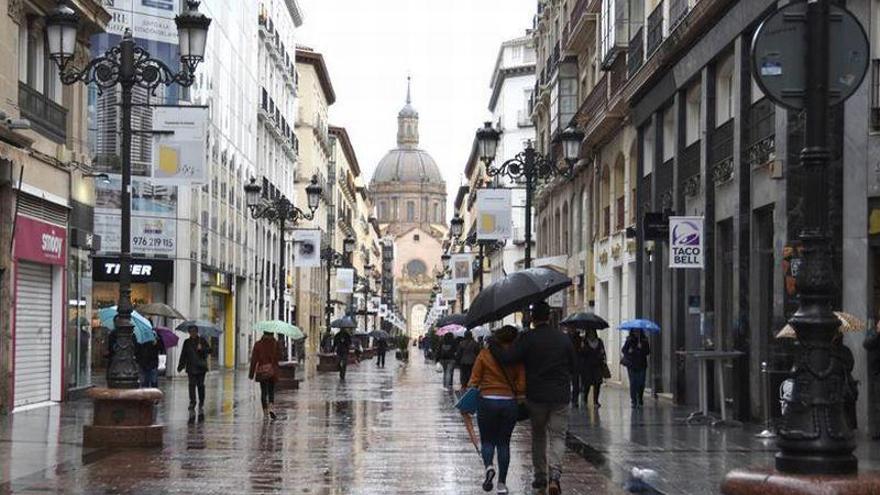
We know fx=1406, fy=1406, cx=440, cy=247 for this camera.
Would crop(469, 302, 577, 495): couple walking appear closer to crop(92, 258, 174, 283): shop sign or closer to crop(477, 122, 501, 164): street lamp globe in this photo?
crop(477, 122, 501, 164): street lamp globe

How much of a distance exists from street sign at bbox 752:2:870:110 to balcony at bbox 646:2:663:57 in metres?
22.1

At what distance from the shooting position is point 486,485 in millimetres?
12789

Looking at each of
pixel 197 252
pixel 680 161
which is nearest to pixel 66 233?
pixel 680 161

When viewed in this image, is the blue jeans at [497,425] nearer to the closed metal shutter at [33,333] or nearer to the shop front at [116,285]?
the closed metal shutter at [33,333]

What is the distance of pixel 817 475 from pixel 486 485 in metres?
5.09

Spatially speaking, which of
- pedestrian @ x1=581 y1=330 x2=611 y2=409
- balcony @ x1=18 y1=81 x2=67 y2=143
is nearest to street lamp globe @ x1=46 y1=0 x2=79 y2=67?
balcony @ x1=18 y1=81 x2=67 y2=143

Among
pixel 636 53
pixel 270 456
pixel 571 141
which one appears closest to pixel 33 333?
pixel 270 456

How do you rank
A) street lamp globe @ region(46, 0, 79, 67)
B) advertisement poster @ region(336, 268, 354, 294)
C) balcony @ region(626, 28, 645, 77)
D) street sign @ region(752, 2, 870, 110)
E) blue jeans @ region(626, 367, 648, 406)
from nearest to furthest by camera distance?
street sign @ region(752, 2, 870, 110)
street lamp globe @ region(46, 0, 79, 67)
blue jeans @ region(626, 367, 648, 406)
balcony @ region(626, 28, 645, 77)
advertisement poster @ region(336, 268, 354, 294)

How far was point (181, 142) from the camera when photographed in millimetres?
20516

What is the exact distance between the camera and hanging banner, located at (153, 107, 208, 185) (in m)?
20.4

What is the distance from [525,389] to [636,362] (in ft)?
47.5

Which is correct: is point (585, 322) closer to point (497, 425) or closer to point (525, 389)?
point (525, 389)

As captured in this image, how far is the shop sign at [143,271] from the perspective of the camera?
41.8 meters

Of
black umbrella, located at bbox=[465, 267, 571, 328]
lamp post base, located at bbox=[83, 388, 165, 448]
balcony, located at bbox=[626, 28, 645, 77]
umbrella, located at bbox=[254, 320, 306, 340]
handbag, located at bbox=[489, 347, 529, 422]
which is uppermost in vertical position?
balcony, located at bbox=[626, 28, 645, 77]
